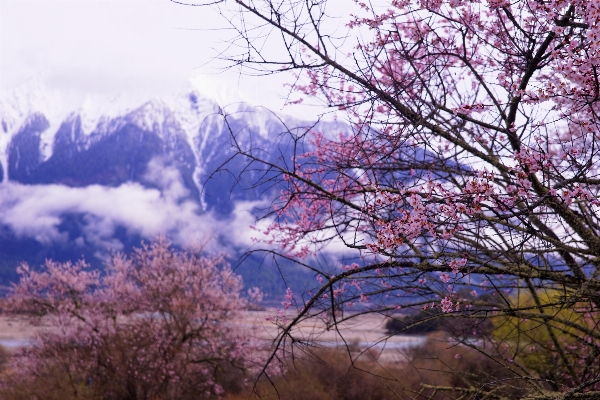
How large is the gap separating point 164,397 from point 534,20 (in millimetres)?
13988

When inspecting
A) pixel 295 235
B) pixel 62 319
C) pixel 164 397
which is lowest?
pixel 164 397

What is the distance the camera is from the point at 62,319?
62.4 ft

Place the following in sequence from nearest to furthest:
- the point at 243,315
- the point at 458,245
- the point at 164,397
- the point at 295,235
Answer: the point at 458,245
the point at 295,235
the point at 164,397
the point at 243,315

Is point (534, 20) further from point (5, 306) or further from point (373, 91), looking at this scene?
point (5, 306)

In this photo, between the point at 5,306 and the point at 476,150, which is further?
the point at 5,306

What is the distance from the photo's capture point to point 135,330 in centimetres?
1709

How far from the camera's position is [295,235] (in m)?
6.57

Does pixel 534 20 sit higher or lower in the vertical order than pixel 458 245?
higher

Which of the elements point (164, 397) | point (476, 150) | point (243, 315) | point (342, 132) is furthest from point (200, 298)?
point (476, 150)

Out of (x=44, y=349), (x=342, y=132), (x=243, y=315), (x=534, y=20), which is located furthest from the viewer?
(x=243, y=315)

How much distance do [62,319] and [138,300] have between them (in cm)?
237

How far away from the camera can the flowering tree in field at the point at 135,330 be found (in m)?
15.4

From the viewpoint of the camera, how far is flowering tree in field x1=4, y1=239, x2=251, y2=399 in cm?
1541

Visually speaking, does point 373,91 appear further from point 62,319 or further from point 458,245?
point 62,319
